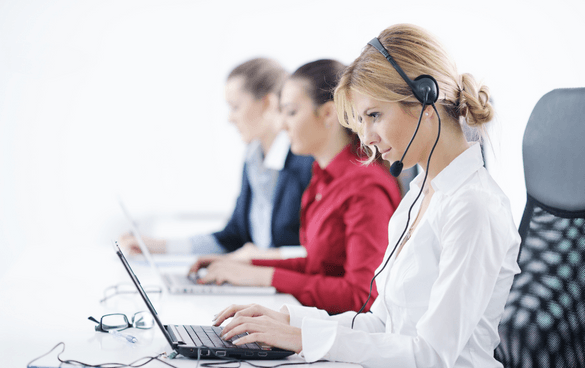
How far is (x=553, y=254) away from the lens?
3.84ft

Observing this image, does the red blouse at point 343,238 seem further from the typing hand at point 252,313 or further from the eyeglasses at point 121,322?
the eyeglasses at point 121,322

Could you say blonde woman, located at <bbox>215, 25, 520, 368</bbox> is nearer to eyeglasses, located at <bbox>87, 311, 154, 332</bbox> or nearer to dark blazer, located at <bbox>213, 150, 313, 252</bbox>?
eyeglasses, located at <bbox>87, 311, 154, 332</bbox>

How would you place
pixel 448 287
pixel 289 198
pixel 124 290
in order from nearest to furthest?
pixel 448 287 → pixel 124 290 → pixel 289 198

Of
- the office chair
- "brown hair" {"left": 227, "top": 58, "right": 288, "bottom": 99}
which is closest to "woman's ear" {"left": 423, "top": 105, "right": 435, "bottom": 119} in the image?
the office chair

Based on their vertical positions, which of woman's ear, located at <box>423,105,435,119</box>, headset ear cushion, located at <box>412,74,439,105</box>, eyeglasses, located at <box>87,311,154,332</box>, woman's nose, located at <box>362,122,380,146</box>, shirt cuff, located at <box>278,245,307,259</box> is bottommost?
shirt cuff, located at <box>278,245,307,259</box>

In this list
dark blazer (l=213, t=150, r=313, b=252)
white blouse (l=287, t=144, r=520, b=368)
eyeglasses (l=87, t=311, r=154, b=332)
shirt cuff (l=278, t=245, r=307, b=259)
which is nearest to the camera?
white blouse (l=287, t=144, r=520, b=368)

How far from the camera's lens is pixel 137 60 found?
327 cm

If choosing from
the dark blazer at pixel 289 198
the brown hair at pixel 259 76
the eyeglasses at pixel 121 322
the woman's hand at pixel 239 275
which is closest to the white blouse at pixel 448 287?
the eyeglasses at pixel 121 322

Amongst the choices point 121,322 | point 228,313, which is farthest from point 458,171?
point 121,322

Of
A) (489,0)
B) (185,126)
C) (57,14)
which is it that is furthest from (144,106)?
(489,0)

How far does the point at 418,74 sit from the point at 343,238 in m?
0.65

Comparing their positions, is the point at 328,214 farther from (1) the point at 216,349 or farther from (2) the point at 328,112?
(1) the point at 216,349

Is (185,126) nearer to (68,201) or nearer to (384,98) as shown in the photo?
(68,201)

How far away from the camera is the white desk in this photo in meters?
0.90
